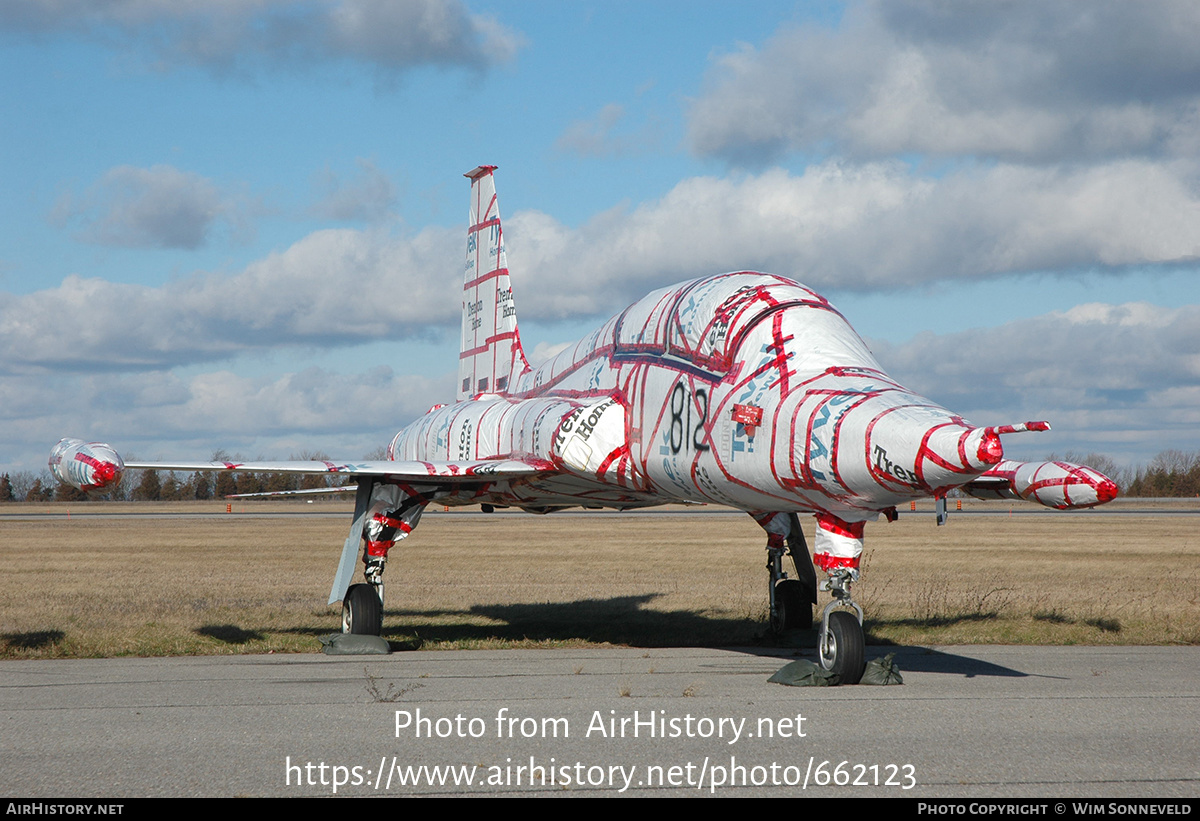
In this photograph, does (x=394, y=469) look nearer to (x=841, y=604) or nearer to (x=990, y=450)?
(x=841, y=604)

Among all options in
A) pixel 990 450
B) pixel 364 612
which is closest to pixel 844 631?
pixel 990 450

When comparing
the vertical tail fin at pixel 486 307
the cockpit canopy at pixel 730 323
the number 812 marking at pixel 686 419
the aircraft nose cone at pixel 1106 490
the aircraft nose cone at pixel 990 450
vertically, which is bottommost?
the aircraft nose cone at pixel 1106 490

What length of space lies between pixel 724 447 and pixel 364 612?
6.16 meters

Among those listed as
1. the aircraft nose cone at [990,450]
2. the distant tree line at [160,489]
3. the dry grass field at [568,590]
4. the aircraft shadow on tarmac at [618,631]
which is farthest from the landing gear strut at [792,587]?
the distant tree line at [160,489]

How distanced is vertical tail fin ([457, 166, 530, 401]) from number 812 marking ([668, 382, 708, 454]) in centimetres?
767

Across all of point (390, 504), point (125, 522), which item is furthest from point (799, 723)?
point (125, 522)

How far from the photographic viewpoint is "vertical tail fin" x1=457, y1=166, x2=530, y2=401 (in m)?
18.5

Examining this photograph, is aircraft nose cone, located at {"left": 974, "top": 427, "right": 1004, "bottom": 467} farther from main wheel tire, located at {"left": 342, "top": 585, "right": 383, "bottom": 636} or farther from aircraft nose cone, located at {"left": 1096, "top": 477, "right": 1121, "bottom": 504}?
main wheel tire, located at {"left": 342, "top": 585, "right": 383, "bottom": 636}

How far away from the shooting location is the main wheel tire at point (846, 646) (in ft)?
30.0

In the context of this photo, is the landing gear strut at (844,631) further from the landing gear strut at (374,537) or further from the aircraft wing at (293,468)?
the landing gear strut at (374,537)

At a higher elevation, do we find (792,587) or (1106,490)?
(1106,490)

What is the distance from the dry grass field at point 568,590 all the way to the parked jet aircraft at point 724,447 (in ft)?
6.12

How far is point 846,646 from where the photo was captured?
913 centimetres

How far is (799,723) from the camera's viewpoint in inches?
299
